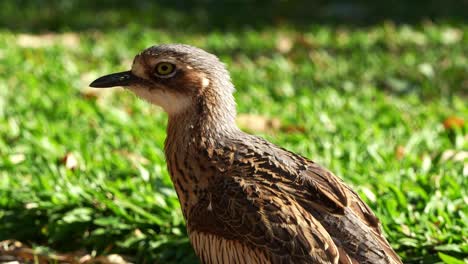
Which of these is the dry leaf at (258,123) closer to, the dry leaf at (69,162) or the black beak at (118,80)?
the dry leaf at (69,162)

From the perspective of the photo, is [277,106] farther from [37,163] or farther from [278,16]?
[278,16]

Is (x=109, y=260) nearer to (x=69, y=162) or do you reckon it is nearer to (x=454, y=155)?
(x=69, y=162)

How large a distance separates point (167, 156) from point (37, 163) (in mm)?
1658

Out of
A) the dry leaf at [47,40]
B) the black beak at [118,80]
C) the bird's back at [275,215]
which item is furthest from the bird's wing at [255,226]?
the dry leaf at [47,40]

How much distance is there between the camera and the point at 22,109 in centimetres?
690

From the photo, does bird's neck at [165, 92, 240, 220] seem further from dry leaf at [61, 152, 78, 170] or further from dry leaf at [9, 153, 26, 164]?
dry leaf at [9, 153, 26, 164]

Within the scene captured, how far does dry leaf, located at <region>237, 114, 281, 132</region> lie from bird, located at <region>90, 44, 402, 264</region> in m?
2.39

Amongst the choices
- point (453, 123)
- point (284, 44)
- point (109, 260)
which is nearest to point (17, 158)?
point (109, 260)

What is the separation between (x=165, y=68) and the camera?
14.8 feet

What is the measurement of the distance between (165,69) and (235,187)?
32.2 inches

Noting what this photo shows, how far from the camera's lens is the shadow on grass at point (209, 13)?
10.3 metres

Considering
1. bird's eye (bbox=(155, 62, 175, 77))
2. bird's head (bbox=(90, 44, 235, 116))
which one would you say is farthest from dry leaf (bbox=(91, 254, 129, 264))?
bird's eye (bbox=(155, 62, 175, 77))

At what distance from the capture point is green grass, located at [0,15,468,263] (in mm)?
5008

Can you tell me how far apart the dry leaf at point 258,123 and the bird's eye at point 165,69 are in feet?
8.17
